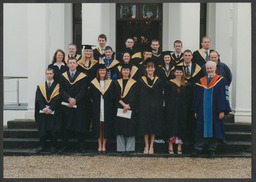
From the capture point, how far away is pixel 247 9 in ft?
26.9

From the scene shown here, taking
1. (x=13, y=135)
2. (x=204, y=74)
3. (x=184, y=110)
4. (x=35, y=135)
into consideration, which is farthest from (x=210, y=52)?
(x=13, y=135)

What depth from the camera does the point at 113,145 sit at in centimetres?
731

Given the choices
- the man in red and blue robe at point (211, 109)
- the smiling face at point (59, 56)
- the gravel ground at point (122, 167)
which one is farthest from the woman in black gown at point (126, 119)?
the smiling face at point (59, 56)

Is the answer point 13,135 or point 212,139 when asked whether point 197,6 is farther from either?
point 13,135

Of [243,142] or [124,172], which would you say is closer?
[124,172]

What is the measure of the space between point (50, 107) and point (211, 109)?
135 inches

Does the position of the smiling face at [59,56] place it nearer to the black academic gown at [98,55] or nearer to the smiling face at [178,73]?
the black academic gown at [98,55]

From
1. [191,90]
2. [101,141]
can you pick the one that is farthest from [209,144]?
[101,141]

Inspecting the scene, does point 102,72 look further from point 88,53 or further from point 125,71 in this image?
point 88,53

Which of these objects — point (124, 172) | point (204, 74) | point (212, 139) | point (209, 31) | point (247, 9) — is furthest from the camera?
point (209, 31)

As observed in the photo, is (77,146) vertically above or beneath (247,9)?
beneath

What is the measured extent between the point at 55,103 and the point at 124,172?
231 cm

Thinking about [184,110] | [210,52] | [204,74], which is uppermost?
[210,52]

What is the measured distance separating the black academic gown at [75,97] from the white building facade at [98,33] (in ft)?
5.74
